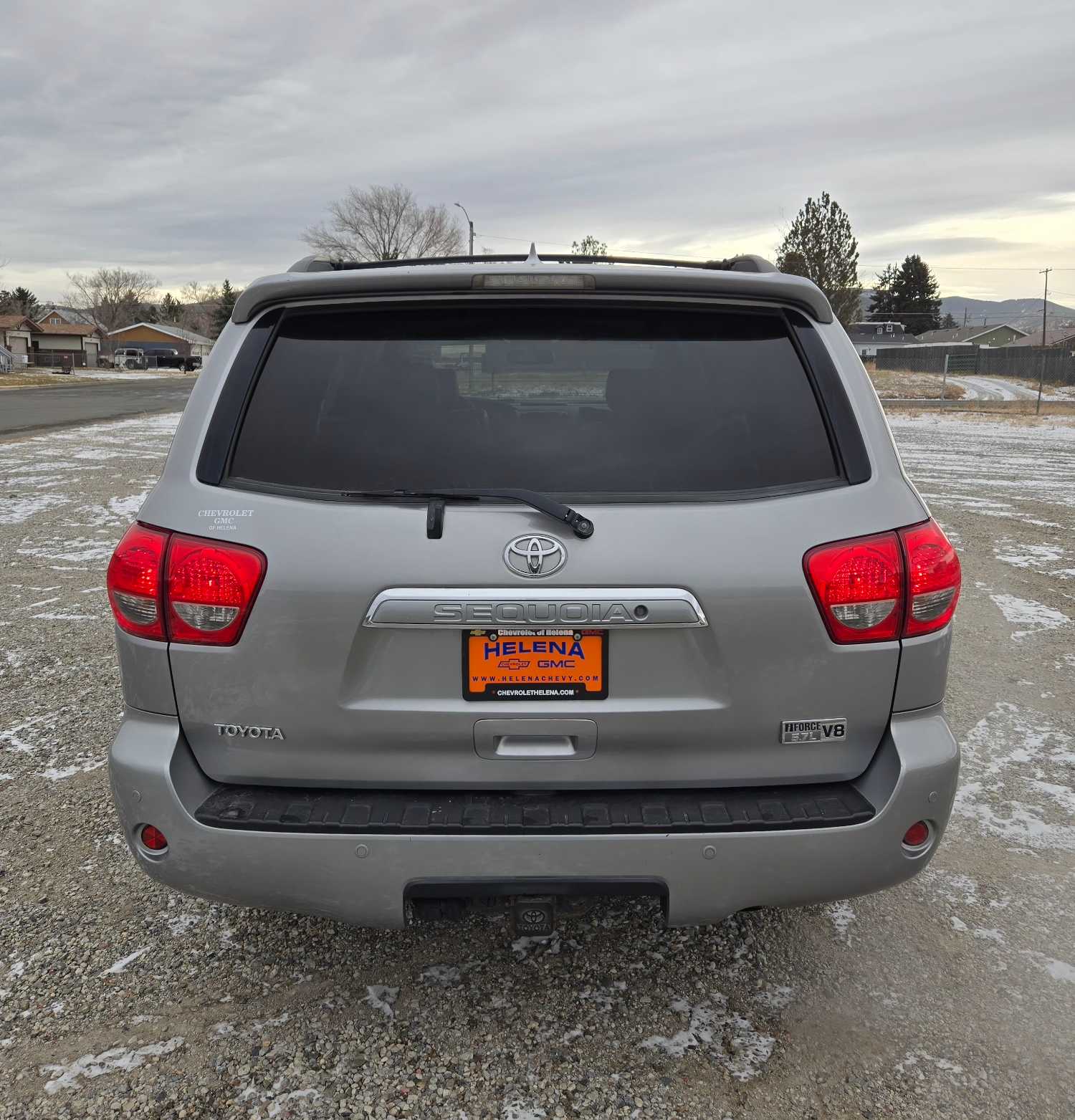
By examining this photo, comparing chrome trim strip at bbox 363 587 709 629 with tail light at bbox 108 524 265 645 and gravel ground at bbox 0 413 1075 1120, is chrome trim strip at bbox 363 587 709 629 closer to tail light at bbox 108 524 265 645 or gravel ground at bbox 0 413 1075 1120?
tail light at bbox 108 524 265 645

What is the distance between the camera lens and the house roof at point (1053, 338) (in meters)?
95.9

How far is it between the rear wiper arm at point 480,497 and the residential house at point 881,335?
94.6 meters

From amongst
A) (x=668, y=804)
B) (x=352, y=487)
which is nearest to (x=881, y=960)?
(x=668, y=804)

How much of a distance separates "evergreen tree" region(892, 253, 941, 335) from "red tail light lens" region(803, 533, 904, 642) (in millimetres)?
130833

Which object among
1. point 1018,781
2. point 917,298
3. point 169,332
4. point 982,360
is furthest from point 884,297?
point 1018,781

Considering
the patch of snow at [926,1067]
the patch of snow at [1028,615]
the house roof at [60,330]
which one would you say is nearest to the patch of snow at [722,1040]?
the patch of snow at [926,1067]

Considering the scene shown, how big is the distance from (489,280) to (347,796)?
51.1 inches

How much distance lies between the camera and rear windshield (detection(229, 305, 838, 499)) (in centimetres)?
226

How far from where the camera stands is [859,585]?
2.17 m

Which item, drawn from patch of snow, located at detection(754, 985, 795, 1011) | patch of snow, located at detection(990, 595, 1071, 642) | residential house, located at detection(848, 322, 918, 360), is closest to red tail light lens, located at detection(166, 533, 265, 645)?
patch of snow, located at detection(754, 985, 795, 1011)

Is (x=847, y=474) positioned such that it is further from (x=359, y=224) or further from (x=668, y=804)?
(x=359, y=224)

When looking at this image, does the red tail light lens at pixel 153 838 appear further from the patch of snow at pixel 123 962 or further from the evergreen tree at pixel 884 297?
the evergreen tree at pixel 884 297

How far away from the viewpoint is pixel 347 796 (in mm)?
2236

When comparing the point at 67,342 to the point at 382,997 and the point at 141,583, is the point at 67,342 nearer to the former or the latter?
the point at 141,583
